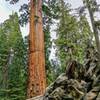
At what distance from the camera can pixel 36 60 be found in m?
11.5

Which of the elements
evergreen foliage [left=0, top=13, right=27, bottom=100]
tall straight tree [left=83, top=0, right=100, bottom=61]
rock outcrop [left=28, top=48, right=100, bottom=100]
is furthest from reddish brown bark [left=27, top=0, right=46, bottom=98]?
evergreen foliage [left=0, top=13, right=27, bottom=100]

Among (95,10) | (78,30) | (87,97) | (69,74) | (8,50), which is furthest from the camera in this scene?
(8,50)

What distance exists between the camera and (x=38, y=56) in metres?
11.5

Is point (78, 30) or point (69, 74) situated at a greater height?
point (78, 30)

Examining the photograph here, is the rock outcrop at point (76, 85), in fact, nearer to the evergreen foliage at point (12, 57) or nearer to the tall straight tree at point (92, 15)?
the tall straight tree at point (92, 15)

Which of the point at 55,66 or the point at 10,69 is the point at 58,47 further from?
the point at 55,66

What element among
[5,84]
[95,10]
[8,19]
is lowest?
[5,84]

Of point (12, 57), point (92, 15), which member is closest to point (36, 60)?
point (92, 15)

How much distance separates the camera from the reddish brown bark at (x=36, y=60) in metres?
11.2

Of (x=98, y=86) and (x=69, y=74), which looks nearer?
(x=98, y=86)

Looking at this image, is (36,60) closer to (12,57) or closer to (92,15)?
(92,15)

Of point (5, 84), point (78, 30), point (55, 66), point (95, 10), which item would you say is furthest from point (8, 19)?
point (95, 10)

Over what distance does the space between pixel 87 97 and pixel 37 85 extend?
2216 mm

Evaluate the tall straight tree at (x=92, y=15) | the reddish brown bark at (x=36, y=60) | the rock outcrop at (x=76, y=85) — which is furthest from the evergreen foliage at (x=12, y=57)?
the reddish brown bark at (x=36, y=60)
